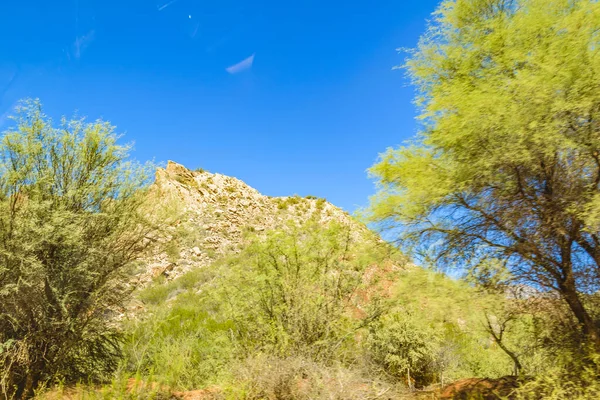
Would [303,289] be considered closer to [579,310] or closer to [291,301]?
[291,301]

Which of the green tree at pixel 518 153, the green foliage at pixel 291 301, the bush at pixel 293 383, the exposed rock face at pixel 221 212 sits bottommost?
the bush at pixel 293 383

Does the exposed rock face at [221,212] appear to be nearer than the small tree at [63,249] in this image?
No

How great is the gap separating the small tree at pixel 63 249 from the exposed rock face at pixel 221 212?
586 inches

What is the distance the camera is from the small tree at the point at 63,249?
6.87 metres

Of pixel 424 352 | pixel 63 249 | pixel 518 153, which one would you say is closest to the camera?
pixel 518 153

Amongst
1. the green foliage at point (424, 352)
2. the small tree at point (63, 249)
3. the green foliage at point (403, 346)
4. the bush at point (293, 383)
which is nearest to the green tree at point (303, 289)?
the bush at point (293, 383)

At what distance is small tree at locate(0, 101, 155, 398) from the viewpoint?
687cm

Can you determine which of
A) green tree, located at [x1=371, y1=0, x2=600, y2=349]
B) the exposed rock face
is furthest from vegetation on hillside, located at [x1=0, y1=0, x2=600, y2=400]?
the exposed rock face

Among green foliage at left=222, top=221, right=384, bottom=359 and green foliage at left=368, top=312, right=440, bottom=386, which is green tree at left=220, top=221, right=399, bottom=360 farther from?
green foliage at left=368, top=312, right=440, bottom=386

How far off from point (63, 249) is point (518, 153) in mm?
9485

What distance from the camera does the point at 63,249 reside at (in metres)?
7.61

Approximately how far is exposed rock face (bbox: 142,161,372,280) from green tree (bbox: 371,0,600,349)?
1557cm

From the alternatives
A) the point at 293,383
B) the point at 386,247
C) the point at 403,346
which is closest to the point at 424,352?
the point at 403,346

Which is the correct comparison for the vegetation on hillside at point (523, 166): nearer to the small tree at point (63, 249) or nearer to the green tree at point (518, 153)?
the green tree at point (518, 153)
